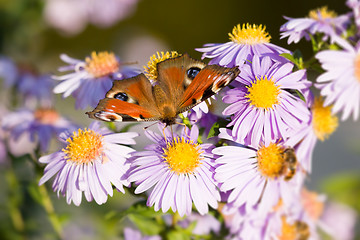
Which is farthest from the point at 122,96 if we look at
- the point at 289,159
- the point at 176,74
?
the point at 289,159

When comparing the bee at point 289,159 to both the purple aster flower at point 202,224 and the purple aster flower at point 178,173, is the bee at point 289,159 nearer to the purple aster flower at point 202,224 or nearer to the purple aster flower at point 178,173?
the purple aster flower at point 178,173

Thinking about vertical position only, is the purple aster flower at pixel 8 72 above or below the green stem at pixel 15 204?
above

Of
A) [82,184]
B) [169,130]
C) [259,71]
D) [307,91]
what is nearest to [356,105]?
[307,91]

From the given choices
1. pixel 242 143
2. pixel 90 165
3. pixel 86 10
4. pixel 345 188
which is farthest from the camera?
pixel 86 10

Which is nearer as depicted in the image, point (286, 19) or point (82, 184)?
point (82, 184)

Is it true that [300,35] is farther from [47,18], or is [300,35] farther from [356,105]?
[47,18]

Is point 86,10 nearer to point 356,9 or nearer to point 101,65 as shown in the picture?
point 101,65

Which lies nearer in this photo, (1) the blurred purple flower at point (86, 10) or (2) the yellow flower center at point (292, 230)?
(2) the yellow flower center at point (292, 230)

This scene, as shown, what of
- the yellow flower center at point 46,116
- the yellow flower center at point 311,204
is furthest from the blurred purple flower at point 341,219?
the yellow flower center at point 46,116
